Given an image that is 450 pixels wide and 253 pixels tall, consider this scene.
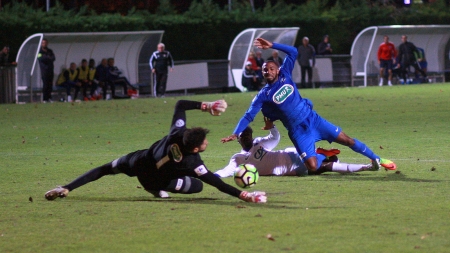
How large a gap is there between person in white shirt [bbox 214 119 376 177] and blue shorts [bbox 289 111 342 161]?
1.01 feet

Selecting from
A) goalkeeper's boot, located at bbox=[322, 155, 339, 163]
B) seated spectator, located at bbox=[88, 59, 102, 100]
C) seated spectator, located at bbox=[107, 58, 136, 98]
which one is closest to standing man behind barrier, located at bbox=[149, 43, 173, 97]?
seated spectator, located at bbox=[107, 58, 136, 98]

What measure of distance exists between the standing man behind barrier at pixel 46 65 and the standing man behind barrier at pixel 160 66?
399 cm

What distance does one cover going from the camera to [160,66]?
1216 inches

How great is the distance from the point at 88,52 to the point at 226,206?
23.2 metres

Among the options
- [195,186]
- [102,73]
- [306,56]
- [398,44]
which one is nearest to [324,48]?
[306,56]

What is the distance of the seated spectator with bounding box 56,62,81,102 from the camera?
1159 inches

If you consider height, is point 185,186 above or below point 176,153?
below

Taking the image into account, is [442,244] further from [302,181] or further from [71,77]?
[71,77]

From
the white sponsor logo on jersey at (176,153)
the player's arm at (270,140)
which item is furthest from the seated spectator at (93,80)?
the white sponsor logo on jersey at (176,153)

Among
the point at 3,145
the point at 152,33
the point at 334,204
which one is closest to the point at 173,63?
the point at 152,33

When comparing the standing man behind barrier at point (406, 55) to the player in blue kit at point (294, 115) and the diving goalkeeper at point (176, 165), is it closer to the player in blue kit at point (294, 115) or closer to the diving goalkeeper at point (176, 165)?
the player in blue kit at point (294, 115)

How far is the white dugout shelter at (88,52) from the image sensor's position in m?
29.2

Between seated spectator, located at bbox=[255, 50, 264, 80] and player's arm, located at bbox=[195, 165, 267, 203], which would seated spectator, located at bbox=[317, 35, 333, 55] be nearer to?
seated spectator, located at bbox=[255, 50, 264, 80]

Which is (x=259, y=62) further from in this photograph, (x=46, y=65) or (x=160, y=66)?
(x=46, y=65)
